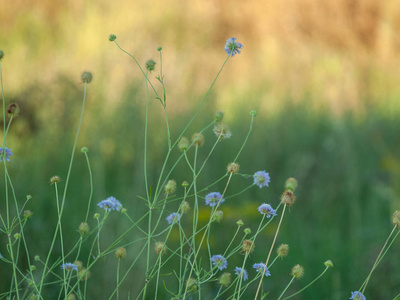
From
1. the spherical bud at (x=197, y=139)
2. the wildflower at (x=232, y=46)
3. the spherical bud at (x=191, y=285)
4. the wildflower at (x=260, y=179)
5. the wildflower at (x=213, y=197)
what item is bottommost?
the spherical bud at (x=191, y=285)

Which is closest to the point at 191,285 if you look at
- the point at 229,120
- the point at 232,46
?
the point at 232,46

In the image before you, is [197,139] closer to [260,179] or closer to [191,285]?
[260,179]

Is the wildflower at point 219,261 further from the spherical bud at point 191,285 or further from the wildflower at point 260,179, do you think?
the wildflower at point 260,179

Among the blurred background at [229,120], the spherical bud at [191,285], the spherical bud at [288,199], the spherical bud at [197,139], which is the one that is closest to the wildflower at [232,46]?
the spherical bud at [197,139]

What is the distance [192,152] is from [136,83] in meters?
0.58

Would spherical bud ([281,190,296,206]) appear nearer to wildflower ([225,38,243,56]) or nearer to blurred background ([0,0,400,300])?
wildflower ([225,38,243,56])

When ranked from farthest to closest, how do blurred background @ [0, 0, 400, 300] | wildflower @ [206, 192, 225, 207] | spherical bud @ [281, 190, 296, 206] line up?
blurred background @ [0, 0, 400, 300], wildflower @ [206, 192, 225, 207], spherical bud @ [281, 190, 296, 206]

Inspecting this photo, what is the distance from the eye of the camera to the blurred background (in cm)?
274

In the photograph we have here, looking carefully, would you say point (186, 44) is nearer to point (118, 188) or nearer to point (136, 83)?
point (136, 83)

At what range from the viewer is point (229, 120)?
4.58 metres

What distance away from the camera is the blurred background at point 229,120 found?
274 cm

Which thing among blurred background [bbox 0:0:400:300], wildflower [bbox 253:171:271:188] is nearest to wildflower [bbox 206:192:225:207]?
wildflower [bbox 253:171:271:188]

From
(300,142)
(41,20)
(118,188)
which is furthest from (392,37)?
(41,20)

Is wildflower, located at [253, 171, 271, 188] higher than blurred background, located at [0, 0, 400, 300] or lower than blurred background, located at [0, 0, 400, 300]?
lower
